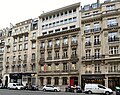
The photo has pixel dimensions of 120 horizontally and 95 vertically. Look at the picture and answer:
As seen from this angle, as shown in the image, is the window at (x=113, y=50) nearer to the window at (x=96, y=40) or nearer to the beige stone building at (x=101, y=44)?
the beige stone building at (x=101, y=44)

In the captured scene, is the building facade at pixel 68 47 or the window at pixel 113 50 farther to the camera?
the building facade at pixel 68 47

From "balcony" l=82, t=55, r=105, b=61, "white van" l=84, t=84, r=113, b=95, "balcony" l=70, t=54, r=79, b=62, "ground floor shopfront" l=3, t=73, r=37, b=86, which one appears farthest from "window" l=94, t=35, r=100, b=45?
"ground floor shopfront" l=3, t=73, r=37, b=86

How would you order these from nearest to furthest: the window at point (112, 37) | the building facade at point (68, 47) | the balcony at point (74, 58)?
the window at point (112, 37) < the building facade at point (68, 47) < the balcony at point (74, 58)

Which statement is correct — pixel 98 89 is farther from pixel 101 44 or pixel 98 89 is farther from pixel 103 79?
pixel 101 44

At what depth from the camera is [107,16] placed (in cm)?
4959

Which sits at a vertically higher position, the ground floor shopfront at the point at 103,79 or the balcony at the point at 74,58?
the balcony at the point at 74,58

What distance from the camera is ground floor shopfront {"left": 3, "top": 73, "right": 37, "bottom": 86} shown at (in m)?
63.5

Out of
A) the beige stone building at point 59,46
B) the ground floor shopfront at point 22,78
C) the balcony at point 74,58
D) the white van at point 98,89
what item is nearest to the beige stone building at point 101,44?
the balcony at point 74,58

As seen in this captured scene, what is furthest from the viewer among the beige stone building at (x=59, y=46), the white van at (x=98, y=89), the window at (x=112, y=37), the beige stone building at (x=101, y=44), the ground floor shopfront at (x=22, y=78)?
the ground floor shopfront at (x=22, y=78)

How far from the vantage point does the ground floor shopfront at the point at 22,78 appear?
208 feet

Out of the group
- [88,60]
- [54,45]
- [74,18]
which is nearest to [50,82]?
[54,45]

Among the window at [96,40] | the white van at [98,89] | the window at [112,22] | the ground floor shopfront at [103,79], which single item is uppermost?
the window at [112,22]

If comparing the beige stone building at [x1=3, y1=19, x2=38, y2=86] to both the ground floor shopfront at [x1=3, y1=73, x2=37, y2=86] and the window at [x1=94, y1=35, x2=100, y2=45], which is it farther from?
the window at [x1=94, y1=35, x2=100, y2=45]

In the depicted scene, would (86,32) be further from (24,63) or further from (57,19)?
(24,63)
